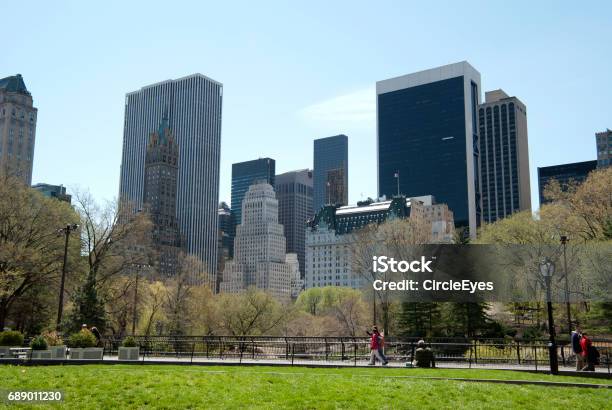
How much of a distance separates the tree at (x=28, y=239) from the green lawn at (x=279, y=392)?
97.1 ft

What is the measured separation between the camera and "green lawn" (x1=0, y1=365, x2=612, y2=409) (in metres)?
16.4

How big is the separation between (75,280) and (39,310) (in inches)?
191

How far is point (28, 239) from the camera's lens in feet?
165

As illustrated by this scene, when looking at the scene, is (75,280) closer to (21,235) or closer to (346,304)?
(21,235)

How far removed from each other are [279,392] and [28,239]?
1551 inches

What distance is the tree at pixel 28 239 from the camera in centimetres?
4706

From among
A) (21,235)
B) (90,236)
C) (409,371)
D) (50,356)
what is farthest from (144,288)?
(409,371)

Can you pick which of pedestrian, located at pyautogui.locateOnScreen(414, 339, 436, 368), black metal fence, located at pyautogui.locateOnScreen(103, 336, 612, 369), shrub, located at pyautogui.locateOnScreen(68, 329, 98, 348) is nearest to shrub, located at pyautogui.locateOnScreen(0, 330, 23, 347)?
shrub, located at pyautogui.locateOnScreen(68, 329, 98, 348)

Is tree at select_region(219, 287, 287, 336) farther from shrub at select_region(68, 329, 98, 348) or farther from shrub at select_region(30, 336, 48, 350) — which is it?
shrub at select_region(30, 336, 48, 350)

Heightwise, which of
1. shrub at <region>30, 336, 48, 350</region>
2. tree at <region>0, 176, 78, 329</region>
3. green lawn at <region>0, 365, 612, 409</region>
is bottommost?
green lawn at <region>0, 365, 612, 409</region>

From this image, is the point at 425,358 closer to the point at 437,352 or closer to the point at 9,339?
the point at 437,352

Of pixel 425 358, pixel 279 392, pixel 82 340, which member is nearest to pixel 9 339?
pixel 82 340

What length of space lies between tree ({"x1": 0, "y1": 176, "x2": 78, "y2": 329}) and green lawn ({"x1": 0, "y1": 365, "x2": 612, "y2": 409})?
2960 cm

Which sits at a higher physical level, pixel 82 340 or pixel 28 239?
pixel 28 239
